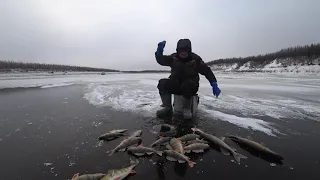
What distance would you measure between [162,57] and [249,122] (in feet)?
8.99

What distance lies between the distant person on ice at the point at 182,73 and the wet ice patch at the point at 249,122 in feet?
3.18

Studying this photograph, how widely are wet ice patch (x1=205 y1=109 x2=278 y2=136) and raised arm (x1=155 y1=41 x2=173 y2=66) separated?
1.94 metres

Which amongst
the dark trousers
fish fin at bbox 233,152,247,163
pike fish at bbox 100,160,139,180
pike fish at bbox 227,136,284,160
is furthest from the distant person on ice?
pike fish at bbox 100,160,139,180

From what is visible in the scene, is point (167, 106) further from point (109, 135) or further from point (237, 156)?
point (237, 156)

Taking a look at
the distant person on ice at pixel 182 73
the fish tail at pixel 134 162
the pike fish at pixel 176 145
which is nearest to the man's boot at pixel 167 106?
the distant person on ice at pixel 182 73

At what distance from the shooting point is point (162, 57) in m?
5.95

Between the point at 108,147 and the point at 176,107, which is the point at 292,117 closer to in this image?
the point at 176,107

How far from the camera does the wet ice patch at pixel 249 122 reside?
192 inches

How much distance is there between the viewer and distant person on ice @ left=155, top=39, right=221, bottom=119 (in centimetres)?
569

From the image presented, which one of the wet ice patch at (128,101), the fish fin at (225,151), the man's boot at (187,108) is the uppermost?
the man's boot at (187,108)

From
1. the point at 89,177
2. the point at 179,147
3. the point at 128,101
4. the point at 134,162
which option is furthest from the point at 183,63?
the point at 89,177

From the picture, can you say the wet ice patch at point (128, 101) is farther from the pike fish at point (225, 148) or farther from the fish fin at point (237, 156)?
the fish fin at point (237, 156)

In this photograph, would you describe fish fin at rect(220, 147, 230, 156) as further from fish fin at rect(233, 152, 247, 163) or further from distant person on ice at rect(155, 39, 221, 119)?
distant person on ice at rect(155, 39, 221, 119)

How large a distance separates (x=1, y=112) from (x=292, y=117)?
8.45 m
